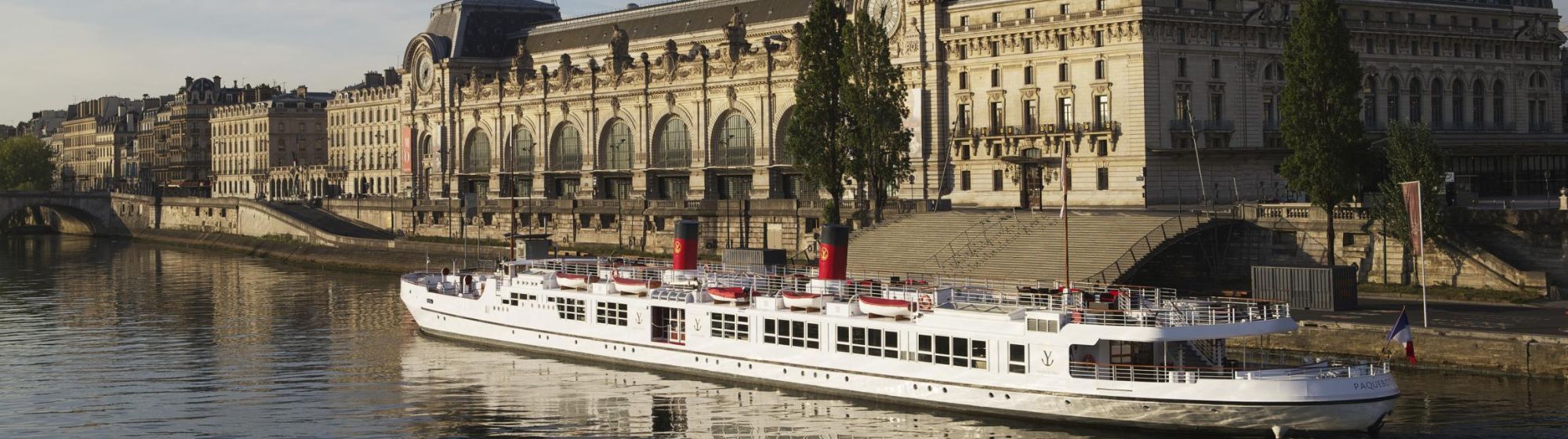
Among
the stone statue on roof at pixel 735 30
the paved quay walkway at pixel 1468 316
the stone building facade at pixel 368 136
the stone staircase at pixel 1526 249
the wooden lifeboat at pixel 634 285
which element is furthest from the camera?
the stone building facade at pixel 368 136

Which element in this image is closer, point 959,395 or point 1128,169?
point 959,395

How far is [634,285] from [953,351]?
15.1 meters

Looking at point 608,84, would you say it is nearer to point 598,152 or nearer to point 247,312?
point 598,152

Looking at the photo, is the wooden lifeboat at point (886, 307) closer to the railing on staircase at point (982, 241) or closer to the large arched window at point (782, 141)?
the railing on staircase at point (982, 241)

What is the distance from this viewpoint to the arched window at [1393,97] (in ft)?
327

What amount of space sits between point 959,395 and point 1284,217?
2998 centimetres

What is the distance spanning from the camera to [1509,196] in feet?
322

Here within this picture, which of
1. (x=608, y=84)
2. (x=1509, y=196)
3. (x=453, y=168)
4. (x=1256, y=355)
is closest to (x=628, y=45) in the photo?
(x=608, y=84)

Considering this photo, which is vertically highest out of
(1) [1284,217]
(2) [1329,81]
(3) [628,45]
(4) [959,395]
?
(3) [628,45]

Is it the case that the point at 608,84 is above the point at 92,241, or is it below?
above

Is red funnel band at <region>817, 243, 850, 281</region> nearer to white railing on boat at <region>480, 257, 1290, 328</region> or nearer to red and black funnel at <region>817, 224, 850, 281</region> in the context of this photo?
red and black funnel at <region>817, 224, 850, 281</region>

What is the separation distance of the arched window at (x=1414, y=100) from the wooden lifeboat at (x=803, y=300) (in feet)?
186

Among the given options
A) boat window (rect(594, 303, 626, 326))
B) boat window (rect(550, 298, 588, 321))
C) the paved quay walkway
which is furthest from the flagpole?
boat window (rect(550, 298, 588, 321))

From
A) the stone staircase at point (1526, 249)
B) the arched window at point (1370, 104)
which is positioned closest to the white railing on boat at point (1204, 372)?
the stone staircase at point (1526, 249)
